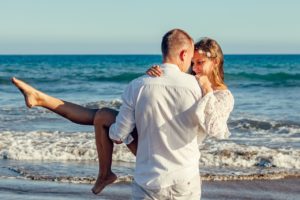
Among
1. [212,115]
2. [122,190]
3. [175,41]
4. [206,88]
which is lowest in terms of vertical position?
[122,190]

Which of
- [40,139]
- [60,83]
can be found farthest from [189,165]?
[60,83]

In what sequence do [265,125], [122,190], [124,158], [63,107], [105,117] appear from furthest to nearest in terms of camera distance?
[265,125]
[124,158]
[122,190]
[63,107]
[105,117]

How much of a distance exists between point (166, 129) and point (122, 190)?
4689mm

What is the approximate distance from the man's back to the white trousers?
3 cm

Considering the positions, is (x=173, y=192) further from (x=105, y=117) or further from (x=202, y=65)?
(x=202, y=65)

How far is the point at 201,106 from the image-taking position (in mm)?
4336

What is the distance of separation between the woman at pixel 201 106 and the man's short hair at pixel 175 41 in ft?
0.45

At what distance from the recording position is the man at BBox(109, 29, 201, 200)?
4.36 meters

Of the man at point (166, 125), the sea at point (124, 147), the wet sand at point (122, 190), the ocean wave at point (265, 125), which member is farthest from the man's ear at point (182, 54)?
the ocean wave at point (265, 125)

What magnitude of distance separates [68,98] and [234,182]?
54.7 ft

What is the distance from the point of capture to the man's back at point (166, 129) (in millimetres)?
4355

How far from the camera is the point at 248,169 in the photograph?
10930mm

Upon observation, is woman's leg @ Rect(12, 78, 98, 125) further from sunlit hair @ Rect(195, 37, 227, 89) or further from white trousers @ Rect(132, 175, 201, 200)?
sunlit hair @ Rect(195, 37, 227, 89)

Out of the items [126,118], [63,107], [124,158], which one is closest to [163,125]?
[126,118]
